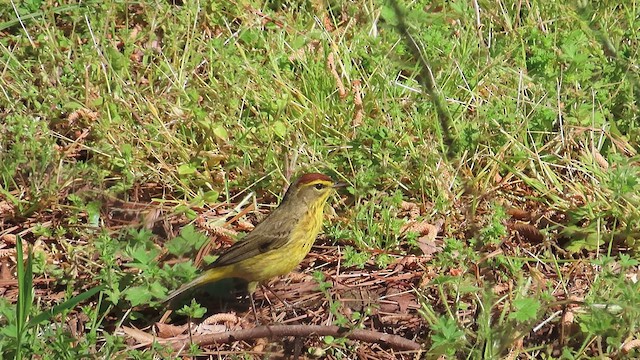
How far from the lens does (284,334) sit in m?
5.29

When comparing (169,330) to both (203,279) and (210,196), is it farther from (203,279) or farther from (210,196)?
(210,196)

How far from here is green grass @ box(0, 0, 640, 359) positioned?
534 cm

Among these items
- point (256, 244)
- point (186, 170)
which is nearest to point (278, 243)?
point (256, 244)

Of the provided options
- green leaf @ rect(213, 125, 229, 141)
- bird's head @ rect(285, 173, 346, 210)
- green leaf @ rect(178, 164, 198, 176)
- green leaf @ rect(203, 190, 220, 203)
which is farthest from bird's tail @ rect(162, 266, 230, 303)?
green leaf @ rect(213, 125, 229, 141)

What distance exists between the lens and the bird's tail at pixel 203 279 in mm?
5500

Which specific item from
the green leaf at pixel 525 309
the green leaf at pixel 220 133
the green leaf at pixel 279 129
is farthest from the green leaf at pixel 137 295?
the green leaf at pixel 525 309

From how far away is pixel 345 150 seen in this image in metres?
6.40

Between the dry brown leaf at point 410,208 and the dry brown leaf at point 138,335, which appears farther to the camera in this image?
the dry brown leaf at point 410,208

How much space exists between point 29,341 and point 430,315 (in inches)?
76.1

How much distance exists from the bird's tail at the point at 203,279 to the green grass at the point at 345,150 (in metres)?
0.06

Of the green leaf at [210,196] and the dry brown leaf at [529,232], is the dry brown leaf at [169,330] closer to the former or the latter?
the green leaf at [210,196]

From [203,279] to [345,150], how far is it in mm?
1333

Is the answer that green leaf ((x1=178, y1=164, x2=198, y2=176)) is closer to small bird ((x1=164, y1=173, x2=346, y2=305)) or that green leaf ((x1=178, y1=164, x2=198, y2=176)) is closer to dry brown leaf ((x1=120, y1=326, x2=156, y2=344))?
small bird ((x1=164, y1=173, x2=346, y2=305))

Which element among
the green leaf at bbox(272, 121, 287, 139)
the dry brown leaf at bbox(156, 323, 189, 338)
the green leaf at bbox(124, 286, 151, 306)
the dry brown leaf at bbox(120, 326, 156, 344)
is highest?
the green leaf at bbox(272, 121, 287, 139)
